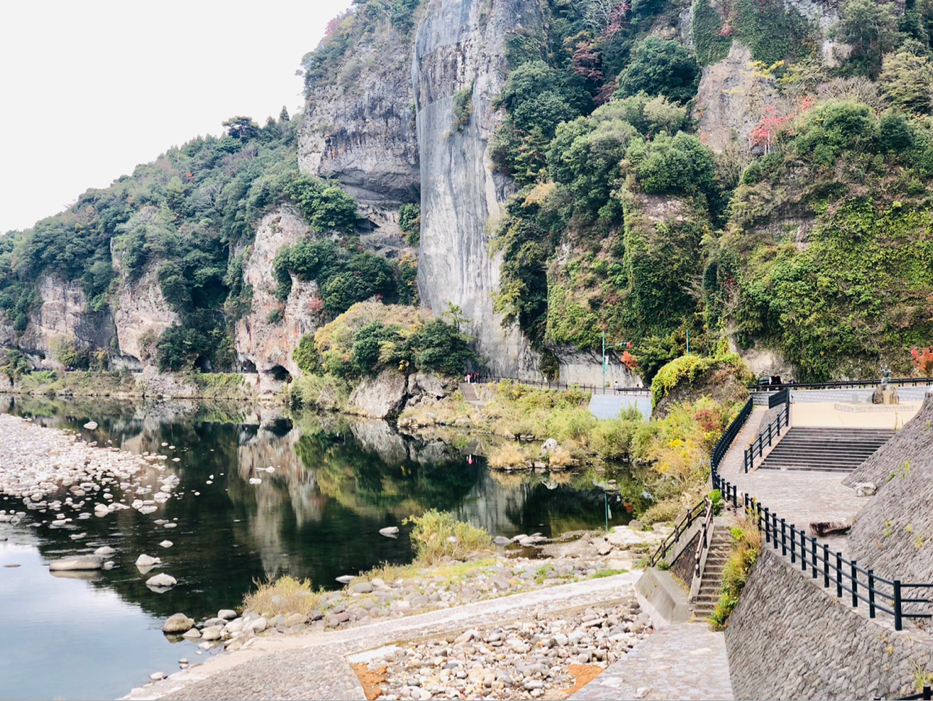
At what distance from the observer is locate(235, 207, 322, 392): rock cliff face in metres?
82.1

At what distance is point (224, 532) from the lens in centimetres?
2822

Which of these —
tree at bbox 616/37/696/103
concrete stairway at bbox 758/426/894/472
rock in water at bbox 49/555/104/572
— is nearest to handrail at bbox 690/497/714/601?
concrete stairway at bbox 758/426/894/472

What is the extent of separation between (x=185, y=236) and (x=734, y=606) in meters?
93.9

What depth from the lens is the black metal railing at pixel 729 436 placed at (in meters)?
21.7

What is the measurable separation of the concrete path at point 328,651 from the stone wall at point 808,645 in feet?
16.1

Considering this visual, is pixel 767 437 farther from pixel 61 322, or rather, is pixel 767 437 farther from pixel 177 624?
pixel 61 322

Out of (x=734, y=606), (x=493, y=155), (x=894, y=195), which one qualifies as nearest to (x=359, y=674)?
(x=734, y=606)

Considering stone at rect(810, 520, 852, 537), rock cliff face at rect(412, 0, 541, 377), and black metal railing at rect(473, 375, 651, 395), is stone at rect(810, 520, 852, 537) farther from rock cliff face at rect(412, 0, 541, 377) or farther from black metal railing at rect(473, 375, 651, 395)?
rock cliff face at rect(412, 0, 541, 377)

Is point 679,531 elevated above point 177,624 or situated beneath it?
elevated above

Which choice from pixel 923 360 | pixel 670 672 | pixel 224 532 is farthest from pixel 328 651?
pixel 923 360

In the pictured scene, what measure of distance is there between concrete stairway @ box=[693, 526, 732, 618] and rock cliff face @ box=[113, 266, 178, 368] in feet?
292

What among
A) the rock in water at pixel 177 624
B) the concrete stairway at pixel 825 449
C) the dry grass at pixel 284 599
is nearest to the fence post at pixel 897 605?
the concrete stairway at pixel 825 449

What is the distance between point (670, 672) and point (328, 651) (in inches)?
268

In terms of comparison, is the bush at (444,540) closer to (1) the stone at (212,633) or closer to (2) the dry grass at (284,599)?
(2) the dry grass at (284,599)
